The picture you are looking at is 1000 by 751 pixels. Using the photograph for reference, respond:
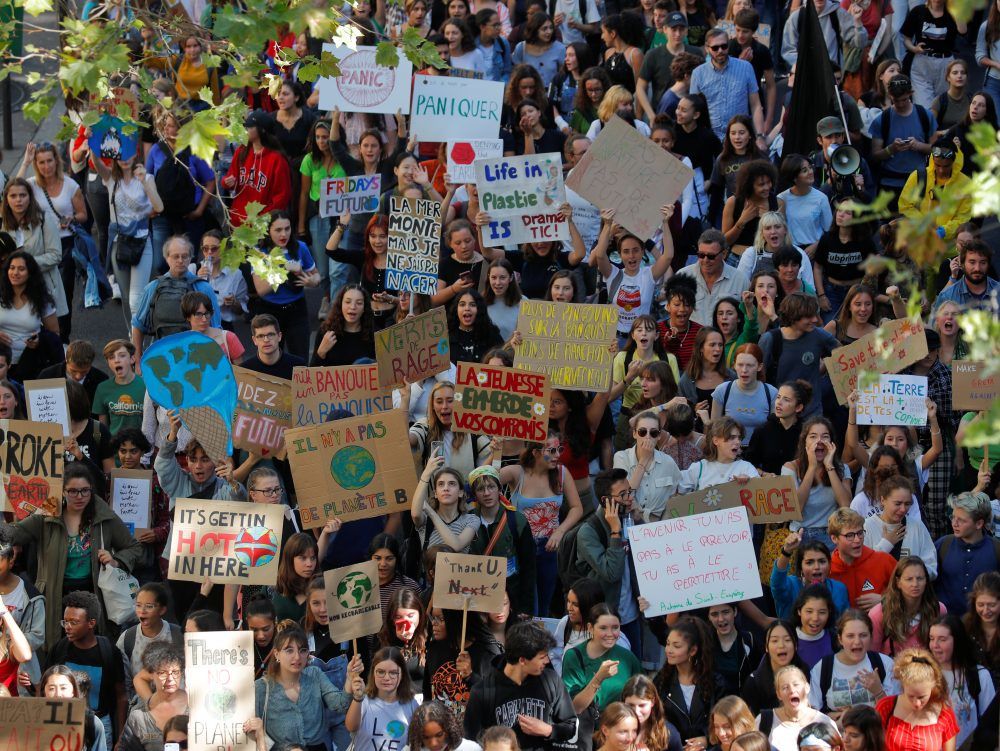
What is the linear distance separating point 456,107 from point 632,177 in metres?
2.26

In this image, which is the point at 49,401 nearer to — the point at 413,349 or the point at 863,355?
the point at 413,349

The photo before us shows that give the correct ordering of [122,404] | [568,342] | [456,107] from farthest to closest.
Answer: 1. [456,107]
2. [122,404]
3. [568,342]

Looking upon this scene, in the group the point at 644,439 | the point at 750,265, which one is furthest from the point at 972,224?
the point at 644,439

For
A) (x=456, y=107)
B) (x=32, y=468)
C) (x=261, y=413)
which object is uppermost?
(x=456, y=107)

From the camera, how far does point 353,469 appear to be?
10617 mm

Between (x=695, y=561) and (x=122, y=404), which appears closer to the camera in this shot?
(x=695, y=561)

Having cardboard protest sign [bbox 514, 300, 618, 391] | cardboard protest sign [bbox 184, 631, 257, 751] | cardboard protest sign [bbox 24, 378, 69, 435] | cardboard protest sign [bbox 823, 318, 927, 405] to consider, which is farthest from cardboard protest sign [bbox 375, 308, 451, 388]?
cardboard protest sign [bbox 184, 631, 257, 751]

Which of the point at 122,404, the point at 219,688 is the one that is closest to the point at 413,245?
the point at 122,404

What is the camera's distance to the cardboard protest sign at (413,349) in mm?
11459

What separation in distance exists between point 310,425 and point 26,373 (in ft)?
9.41

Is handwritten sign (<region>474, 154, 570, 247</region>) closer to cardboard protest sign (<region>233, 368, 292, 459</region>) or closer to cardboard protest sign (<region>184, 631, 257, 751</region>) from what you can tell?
cardboard protest sign (<region>233, 368, 292, 459</region>)

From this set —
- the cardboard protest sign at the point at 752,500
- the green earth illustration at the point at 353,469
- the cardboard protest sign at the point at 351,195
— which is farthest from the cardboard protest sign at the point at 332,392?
the cardboard protest sign at the point at 351,195

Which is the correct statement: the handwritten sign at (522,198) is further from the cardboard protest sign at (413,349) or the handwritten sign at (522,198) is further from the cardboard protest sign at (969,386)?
the cardboard protest sign at (969,386)

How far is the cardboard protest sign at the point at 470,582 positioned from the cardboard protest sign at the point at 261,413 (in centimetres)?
225
